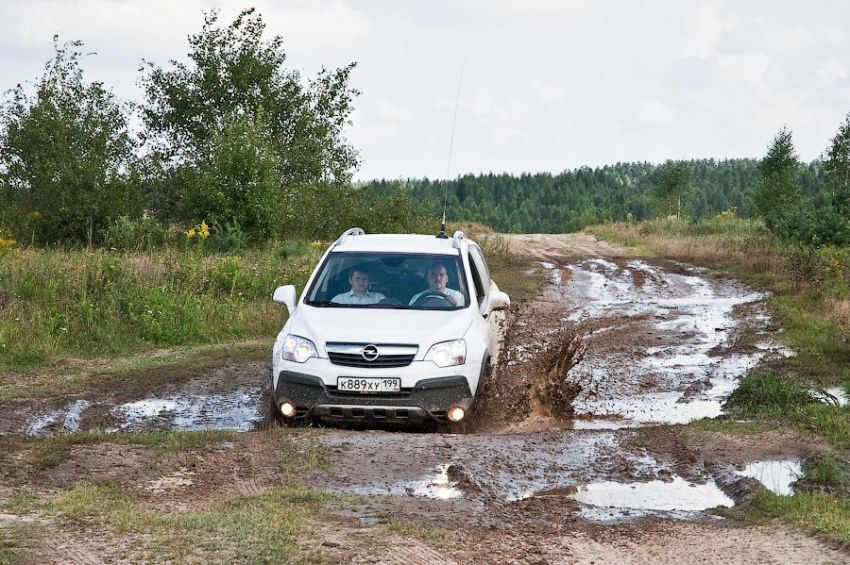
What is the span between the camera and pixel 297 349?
29.2ft

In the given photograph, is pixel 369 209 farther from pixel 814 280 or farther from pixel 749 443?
pixel 749 443

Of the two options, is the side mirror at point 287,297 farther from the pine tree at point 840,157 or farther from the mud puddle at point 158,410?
the pine tree at point 840,157

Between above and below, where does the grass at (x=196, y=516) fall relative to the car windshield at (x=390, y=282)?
below

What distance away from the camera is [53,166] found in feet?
105

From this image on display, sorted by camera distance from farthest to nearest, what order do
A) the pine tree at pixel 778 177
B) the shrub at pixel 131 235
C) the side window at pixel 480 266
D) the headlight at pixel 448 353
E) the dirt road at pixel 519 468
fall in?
the pine tree at pixel 778 177 → the shrub at pixel 131 235 → the side window at pixel 480 266 → the headlight at pixel 448 353 → the dirt road at pixel 519 468

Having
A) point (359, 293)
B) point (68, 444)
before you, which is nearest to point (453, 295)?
point (359, 293)

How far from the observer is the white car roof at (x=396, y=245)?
10148 millimetres

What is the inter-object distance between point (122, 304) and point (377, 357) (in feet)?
24.9

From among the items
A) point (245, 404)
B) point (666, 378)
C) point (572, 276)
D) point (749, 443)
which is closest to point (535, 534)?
point (749, 443)

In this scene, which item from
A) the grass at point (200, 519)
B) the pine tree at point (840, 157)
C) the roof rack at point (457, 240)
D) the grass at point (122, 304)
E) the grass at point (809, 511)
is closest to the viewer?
the grass at point (200, 519)

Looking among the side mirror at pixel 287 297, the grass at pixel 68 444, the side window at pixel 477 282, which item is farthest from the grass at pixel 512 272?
the grass at pixel 68 444

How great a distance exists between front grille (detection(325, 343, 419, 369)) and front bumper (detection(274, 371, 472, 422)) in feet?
0.73

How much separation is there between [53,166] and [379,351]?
26.1 meters

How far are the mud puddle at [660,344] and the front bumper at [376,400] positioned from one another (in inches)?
76.6
